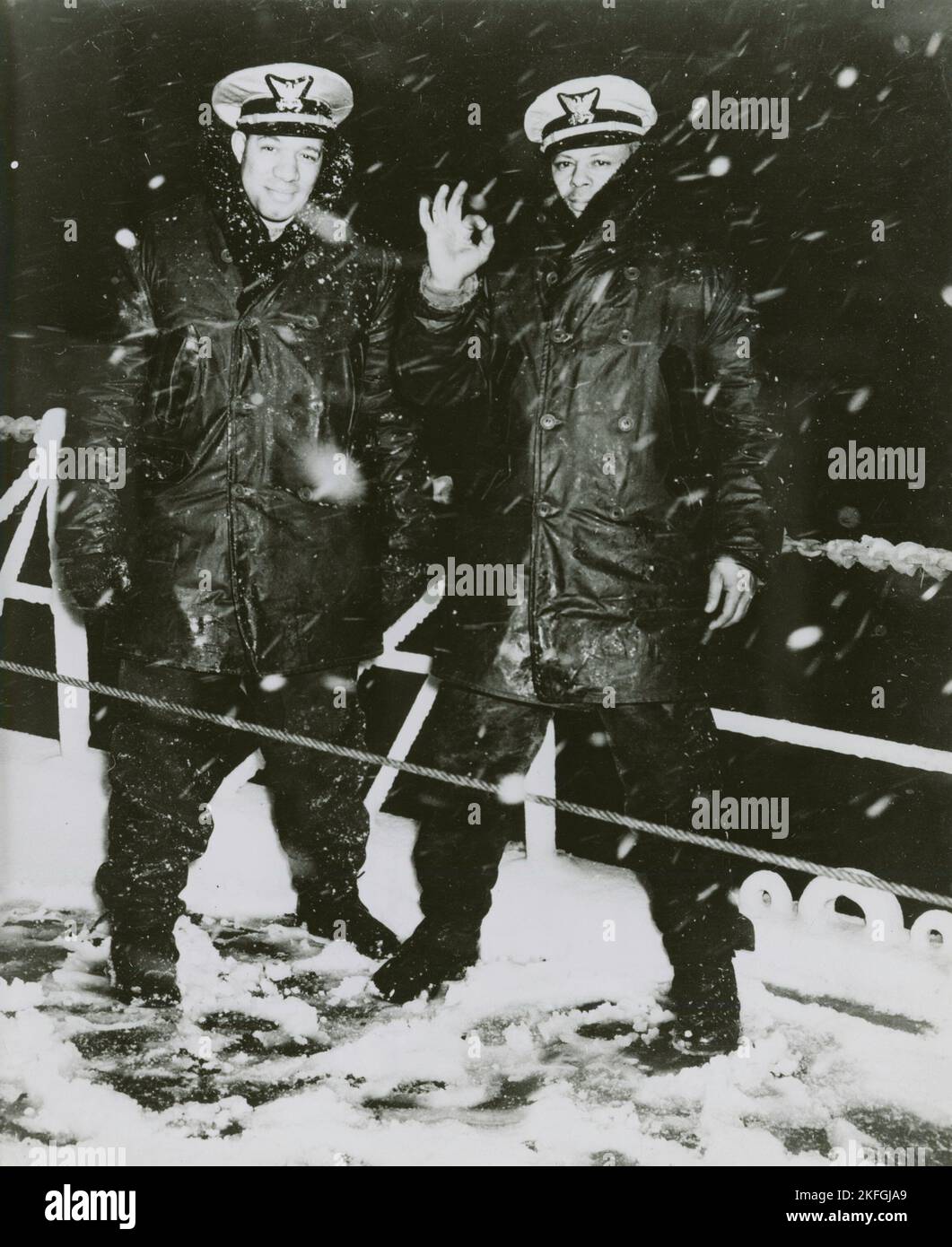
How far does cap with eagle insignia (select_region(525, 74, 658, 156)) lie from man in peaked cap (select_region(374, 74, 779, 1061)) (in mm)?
14

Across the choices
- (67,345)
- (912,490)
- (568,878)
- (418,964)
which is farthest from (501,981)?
(67,345)

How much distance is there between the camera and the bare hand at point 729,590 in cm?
263

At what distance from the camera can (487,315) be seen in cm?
264

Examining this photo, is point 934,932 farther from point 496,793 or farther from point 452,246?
point 452,246

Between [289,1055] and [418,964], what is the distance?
36cm

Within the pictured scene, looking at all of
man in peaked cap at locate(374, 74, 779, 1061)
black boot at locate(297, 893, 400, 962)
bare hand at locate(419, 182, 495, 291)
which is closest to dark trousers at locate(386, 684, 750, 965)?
man in peaked cap at locate(374, 74, 779, 1061)

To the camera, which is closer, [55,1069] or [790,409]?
[55,1069]

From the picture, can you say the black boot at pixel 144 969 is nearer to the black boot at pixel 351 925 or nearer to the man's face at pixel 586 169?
the black boot at pixel 351 925

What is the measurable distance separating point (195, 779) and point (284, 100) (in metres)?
1.66

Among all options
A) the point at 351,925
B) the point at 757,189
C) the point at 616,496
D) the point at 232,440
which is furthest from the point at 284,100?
the point at 351,925

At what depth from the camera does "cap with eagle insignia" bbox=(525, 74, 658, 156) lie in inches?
107

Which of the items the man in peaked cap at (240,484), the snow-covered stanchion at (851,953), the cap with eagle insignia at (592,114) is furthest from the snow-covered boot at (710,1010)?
the cap with eagle insignia at (592,114)
